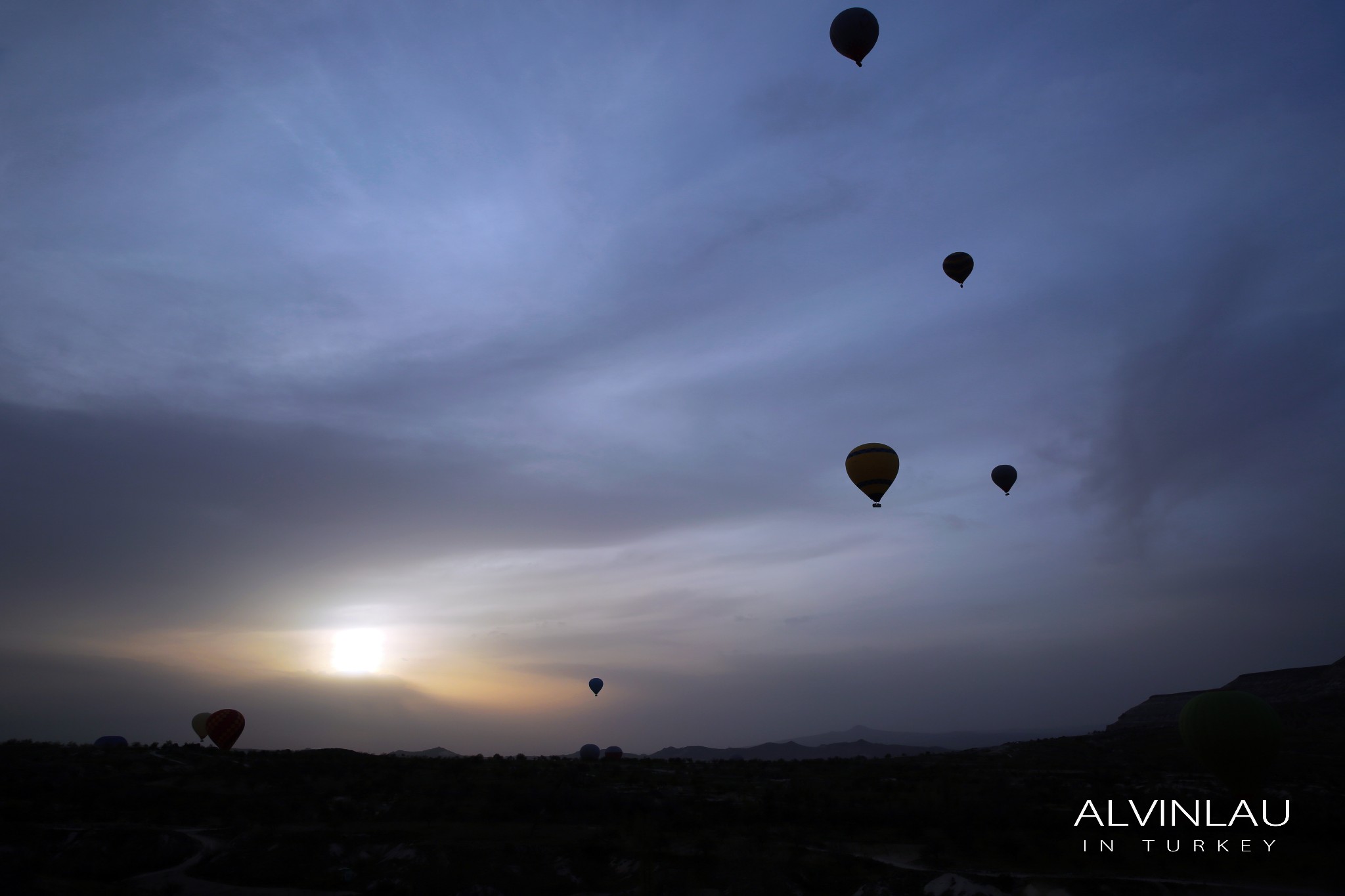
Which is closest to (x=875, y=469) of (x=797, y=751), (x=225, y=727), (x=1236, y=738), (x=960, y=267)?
(x=960, y=267)

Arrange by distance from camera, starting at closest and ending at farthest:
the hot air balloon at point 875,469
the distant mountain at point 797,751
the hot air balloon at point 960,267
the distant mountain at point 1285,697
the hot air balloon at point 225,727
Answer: the hot air balloon at point 875,469 → the hot air balloon at point 960,267 → the hot air balloon at point 225,727 → the distant mountain at point 1285,697 → the distant mountain at point 797,751

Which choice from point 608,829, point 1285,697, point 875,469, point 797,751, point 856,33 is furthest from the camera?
point 797,751

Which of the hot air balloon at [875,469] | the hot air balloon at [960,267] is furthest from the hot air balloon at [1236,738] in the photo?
the hot air balloon at [960,267]

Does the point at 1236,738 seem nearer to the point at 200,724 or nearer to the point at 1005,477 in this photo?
the point at 1005,477

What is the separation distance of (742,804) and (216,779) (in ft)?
71.2

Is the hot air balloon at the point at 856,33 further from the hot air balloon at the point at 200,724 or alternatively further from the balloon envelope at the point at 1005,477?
the hot air balloon at the point at 200,724

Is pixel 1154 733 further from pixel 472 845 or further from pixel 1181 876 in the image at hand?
pixel 472 845

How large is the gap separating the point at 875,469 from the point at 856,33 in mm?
19356

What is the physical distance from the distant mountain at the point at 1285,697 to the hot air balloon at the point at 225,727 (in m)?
66.3

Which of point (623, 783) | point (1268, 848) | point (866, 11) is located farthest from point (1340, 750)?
point (866, 11)

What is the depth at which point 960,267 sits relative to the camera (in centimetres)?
4075

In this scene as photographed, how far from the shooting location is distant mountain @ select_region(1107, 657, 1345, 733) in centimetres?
5456

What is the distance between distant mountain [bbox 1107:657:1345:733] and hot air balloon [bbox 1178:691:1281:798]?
138 ft

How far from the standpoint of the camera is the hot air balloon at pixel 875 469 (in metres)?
36.0
